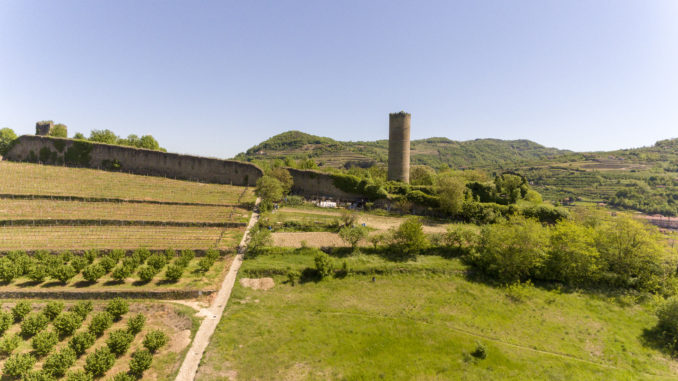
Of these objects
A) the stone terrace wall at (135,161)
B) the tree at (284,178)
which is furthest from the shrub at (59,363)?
the stone terrace wall at (135,161)

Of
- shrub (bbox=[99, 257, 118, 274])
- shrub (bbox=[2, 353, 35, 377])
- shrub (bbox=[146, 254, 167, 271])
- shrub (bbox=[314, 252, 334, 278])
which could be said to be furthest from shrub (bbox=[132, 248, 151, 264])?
shrub (bbox=[314, 252, 334, 278])

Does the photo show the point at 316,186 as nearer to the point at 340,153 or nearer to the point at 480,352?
the point at 480,352

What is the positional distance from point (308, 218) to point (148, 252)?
15.7 m

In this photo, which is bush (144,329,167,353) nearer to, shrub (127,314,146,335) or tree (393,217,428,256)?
shrub (127,314,146,335)

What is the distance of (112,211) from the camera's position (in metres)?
29.6

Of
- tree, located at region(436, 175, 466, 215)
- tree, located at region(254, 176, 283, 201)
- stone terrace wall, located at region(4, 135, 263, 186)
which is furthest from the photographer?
stone terrace wall, located at region(4, 135, 263, 186)

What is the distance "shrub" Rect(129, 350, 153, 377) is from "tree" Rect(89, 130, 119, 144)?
56.7 meters

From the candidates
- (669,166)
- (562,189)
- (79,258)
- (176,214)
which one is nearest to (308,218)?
(176,214)

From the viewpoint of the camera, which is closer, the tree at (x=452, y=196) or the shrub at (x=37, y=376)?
the shrub at (x=37, y=376)

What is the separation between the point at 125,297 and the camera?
17.8 meters

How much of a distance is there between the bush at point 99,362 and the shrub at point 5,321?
630 cm

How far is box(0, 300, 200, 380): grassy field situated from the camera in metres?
12.8

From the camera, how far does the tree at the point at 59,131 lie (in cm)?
5078

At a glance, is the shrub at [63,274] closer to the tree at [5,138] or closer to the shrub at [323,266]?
the shrub at [323,266]
